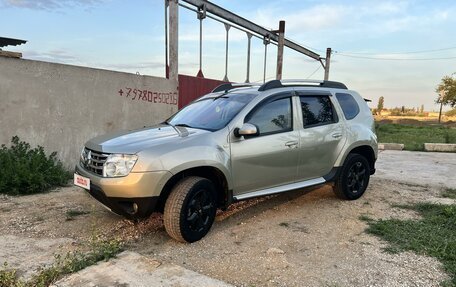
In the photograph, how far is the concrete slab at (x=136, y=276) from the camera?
3.27 meters

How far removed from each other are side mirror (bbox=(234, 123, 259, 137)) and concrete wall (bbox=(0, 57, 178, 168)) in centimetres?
438

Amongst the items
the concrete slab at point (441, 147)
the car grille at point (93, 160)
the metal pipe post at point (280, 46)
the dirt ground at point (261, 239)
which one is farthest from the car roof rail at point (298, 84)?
the metal pipe post at point (280, 46)

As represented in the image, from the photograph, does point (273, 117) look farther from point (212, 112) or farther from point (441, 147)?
point (441, 147)

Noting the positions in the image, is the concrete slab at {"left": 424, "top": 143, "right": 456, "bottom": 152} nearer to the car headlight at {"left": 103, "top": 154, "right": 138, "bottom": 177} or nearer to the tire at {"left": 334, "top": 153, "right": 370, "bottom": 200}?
the tire at {"left": 334, "top": 153, "right": 370, "bottom": 200}

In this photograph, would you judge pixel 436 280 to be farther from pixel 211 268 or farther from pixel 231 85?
pixel 231 85

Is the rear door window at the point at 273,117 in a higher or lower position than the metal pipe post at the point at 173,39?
lower

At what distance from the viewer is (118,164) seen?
392 centimetres

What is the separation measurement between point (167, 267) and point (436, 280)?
7.88 feet

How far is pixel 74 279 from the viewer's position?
332 cm

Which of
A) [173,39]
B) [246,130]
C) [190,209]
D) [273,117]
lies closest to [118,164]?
[190,209]

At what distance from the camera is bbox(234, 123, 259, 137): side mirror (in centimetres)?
437

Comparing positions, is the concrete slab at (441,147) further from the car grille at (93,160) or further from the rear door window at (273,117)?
the car grille at (93,160)

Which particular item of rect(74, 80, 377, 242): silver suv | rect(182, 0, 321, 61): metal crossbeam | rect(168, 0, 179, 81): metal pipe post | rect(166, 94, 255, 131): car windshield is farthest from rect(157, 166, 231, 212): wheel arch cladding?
rect(182, 0, 321, 61): metal crossbeam

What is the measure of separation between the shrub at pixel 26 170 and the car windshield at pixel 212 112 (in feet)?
8.59
